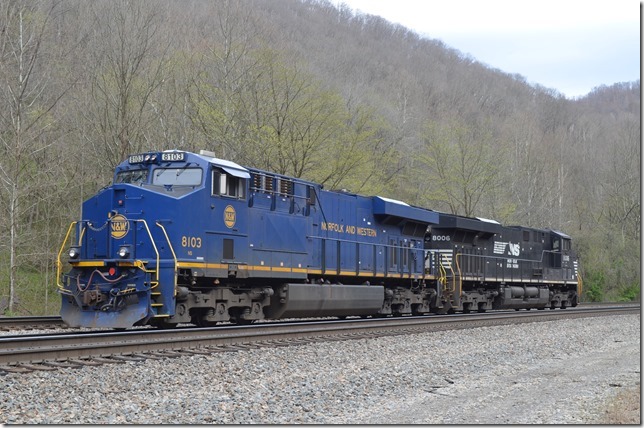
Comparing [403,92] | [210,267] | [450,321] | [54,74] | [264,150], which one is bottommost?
[450,321]

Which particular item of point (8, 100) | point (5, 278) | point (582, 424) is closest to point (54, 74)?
point (8, 100)

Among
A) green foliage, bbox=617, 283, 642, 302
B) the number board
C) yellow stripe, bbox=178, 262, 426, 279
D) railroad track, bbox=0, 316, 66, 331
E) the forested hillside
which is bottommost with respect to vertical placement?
green foliage, bbox=617, 283, 642, 302

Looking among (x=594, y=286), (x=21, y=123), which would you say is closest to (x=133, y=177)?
(x=21, y=123)

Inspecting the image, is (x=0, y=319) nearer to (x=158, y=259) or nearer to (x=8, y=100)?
(x=158, y=259)

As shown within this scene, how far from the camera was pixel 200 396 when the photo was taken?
7629 mm

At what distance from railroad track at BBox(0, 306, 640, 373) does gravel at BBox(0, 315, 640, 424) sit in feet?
1.29

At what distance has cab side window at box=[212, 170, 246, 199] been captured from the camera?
A: 1416 centimetres

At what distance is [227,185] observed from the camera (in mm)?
14453

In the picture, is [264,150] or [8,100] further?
[264,150]

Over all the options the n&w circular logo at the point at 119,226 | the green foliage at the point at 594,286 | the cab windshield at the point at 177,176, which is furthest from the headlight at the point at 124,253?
the green foliage at the point at 594,286

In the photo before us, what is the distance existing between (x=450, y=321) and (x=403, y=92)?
50345 millimetres

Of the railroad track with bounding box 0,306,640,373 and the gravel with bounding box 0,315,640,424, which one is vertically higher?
the railroad track with bounding box 0,306,640,373

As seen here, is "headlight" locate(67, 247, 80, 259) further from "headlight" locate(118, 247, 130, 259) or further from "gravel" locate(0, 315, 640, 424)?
"gravel" locate(0, 315, 640, 424)

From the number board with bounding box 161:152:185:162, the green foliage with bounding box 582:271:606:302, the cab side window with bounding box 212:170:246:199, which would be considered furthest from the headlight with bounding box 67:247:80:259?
the green foliage with bounding box 582:271:606:302
